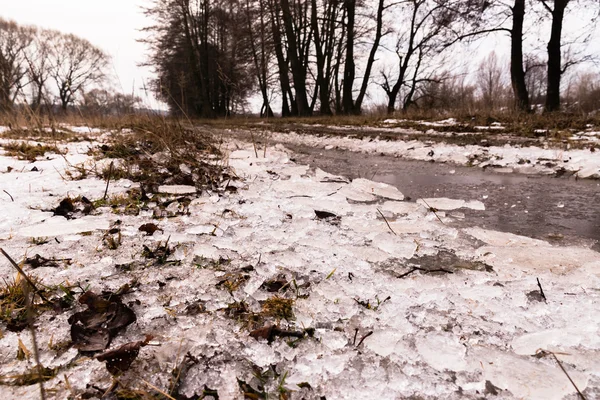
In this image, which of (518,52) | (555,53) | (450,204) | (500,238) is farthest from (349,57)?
(500,238)

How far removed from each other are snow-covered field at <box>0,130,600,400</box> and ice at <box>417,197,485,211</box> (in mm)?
128

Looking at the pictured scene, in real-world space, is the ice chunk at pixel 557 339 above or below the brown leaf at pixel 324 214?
below

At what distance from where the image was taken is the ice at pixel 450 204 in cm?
164

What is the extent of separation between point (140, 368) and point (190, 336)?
12 centimetres

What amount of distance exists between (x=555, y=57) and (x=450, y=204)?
26.7 feet

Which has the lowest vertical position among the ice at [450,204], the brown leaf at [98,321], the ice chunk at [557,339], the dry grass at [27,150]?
the ice chunk at [557,339]

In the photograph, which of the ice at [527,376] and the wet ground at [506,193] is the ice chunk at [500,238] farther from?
the ice at [527,376]

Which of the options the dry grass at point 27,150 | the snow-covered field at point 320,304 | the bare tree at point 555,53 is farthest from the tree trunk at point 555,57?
the dry grass at point 27,150

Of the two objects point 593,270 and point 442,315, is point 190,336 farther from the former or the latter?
point 593,270

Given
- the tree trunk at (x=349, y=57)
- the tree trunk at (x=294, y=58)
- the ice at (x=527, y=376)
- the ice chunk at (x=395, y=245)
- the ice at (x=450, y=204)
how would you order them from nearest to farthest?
the ice at (x=527, y=376) < the ice chunk at (x=395, y=245) < the ice at (x=450, y=204) < the tree trunk at (x=294, y=58) < the tree trunk at (x=349, y=57)

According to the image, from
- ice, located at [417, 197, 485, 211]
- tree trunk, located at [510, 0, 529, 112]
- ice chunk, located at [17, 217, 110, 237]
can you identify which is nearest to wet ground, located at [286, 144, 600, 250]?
ice, located at [417, 197, 485, 211]

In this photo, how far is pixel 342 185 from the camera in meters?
2.08

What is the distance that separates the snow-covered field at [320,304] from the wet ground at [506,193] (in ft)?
0.59

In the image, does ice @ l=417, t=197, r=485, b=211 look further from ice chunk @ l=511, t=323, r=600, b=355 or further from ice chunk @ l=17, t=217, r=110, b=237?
ice chunk @ l=17, t=217, r=110, b=237
